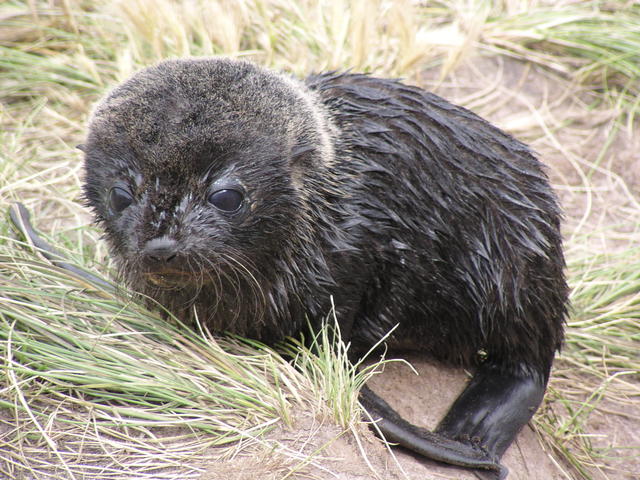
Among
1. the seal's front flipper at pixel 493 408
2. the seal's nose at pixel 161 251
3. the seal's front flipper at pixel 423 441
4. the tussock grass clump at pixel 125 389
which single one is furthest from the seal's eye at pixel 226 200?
the seal's front flipper at pixel 493 408

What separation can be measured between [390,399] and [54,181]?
2.59 meters

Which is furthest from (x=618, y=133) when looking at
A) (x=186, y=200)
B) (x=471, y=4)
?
(x=186, y=200)

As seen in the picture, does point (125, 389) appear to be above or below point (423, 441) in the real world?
above

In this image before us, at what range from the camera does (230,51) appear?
19.2 feet

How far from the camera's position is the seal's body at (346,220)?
10.3 ft

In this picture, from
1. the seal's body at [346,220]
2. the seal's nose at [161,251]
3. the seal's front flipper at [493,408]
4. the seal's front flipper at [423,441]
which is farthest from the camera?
the seal's front flipper at [493,408]

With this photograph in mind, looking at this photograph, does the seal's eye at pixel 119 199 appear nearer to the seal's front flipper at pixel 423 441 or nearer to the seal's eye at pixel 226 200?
the seal's eye at pixel 226 200

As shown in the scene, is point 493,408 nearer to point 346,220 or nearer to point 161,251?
point 346,220

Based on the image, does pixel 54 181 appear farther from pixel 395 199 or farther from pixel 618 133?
pixel 618 133

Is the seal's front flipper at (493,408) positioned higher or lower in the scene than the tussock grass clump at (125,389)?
lower

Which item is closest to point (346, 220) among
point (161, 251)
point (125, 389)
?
point (161, 251)

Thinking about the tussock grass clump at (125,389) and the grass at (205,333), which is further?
the grass at (205,333)

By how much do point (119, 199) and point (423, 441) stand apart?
5.42 feet

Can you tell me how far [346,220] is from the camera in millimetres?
3654
